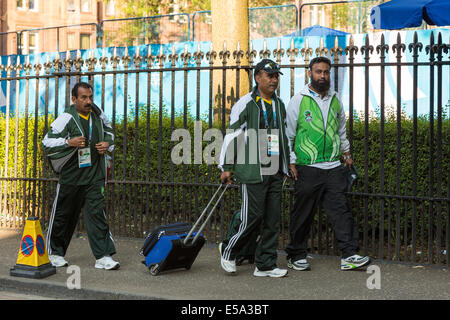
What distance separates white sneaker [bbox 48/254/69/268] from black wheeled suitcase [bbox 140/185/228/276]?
896 millimetres

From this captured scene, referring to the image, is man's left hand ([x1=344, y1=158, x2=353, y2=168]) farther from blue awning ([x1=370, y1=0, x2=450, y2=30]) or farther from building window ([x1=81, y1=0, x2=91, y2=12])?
building window ([x1=81, y1=0, x2=91, y2=12])

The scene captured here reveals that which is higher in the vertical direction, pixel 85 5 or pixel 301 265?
pixel 85 5

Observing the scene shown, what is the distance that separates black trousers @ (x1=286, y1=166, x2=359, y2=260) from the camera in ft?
21.8

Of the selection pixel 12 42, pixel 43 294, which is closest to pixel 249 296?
pixel 43 294

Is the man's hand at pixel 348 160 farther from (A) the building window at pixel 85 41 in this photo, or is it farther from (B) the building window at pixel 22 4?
(B) the building window at pixel 22 4

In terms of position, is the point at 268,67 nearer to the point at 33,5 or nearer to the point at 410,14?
the point at 410,14

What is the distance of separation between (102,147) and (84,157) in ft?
0.67

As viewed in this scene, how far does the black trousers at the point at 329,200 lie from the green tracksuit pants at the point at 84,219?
1.94 meters

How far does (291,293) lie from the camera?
580 cm

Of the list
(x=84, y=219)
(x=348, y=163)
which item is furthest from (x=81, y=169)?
(x=348, y=163)

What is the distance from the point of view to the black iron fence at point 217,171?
22.7 feet

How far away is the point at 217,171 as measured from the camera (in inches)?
319

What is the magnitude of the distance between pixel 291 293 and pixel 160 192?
2867 mm
